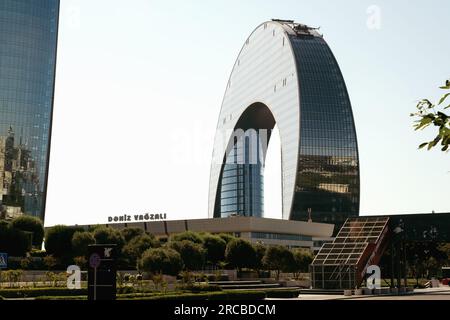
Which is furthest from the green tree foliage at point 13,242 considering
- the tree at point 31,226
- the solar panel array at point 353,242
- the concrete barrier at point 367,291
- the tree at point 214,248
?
the concrete barrier at point 367,291

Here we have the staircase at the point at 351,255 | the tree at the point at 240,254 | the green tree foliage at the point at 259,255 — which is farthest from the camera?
the green tree foliage at the point at 259,255

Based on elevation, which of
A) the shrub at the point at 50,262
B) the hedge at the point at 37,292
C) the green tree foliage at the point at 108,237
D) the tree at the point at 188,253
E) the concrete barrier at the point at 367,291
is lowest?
the concrete barrier at the point at 367,291

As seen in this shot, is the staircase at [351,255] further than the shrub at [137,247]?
No

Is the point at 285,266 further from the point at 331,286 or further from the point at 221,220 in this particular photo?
the point at 221,220

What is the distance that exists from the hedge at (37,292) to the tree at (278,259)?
48.8 metres

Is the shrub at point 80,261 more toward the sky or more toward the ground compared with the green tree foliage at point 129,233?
more toward the ground

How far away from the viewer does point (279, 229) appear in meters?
173

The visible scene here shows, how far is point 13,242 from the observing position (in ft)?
413

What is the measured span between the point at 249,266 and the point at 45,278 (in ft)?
133

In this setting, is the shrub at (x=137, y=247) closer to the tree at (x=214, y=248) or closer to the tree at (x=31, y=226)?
the tree at (x=214, y=248)

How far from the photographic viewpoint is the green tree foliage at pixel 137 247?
107938 millimetres

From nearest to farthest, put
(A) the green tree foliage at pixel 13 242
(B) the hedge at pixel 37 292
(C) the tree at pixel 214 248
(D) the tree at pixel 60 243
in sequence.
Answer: (B) the hedge at pixel 37 292, (C) the tree at pixel 214 248, (D) the tree at pixel 60 243, (A) the green tree foliage at pixel 13 242
